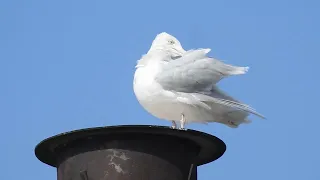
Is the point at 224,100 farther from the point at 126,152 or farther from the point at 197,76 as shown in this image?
the point at 126,152

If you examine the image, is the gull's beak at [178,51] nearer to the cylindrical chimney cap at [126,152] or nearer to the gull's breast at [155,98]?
the gull's breast at [155,98]

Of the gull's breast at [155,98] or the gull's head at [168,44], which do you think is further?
the gull's head at [168,44]

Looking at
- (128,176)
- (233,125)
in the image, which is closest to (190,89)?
(233,125)

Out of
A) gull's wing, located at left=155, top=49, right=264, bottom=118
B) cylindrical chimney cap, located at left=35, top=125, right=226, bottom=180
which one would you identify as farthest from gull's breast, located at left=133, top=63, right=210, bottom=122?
cylindrical chimney cap, located at left=35, top=125, right=226, bottom=180

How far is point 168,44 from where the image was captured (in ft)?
27.1

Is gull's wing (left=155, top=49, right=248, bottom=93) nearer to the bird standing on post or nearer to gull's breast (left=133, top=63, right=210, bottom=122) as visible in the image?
the bird standing on post

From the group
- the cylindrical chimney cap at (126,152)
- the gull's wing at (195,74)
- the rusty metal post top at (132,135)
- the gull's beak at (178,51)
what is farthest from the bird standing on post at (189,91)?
the cylindrical chimney cap at (126,152)

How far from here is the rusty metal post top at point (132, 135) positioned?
5.11m

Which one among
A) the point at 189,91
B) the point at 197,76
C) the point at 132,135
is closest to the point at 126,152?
the point at 132,135

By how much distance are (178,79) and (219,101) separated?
619 millimetres

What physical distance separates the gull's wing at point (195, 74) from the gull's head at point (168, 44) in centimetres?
48

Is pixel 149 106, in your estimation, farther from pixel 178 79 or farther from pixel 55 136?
pixel 55 136

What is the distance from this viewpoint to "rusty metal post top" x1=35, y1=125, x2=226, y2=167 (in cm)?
511

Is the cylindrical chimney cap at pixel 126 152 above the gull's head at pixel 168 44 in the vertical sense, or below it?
below
